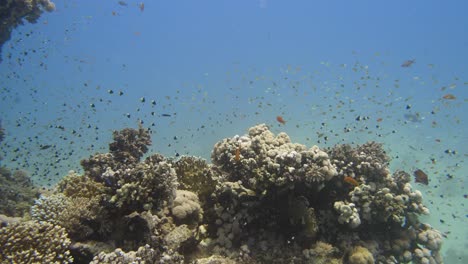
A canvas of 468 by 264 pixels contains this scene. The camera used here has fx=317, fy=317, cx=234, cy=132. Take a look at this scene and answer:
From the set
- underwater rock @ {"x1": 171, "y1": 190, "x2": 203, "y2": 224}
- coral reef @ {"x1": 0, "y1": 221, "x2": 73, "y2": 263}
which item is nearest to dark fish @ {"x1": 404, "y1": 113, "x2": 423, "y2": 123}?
underwater rock @ {"x1": 171, "y1": 190, "x2": 203, "y2": 224}

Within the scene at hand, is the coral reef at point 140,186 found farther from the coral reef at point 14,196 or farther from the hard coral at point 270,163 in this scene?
the coral reef at point 14,196

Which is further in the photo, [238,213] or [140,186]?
[238,213]

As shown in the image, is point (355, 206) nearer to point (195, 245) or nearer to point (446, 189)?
point (195, 245)

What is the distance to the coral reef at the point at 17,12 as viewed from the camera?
58.6 ft

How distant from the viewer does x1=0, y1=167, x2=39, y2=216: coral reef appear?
1501cm

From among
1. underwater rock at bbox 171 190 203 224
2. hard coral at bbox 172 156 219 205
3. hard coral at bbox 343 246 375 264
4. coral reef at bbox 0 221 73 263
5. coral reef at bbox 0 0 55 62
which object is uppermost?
coral reef at bbox 0 0 55 62

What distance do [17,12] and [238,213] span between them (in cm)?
1856

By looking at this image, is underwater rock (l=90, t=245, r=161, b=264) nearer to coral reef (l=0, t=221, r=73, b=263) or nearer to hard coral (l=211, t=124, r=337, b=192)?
coral reef (l=0, t=221, r=73, b=263)

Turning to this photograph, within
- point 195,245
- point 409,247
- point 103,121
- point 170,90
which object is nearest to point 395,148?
point 409,247

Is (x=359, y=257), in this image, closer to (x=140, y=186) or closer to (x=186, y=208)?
(x=186, y=208)

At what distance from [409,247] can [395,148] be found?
47.2 metres

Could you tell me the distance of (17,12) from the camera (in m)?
18.3

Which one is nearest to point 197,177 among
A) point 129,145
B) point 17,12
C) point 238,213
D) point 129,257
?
point 238,213

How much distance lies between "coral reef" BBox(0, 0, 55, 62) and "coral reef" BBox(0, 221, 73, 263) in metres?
16.9
